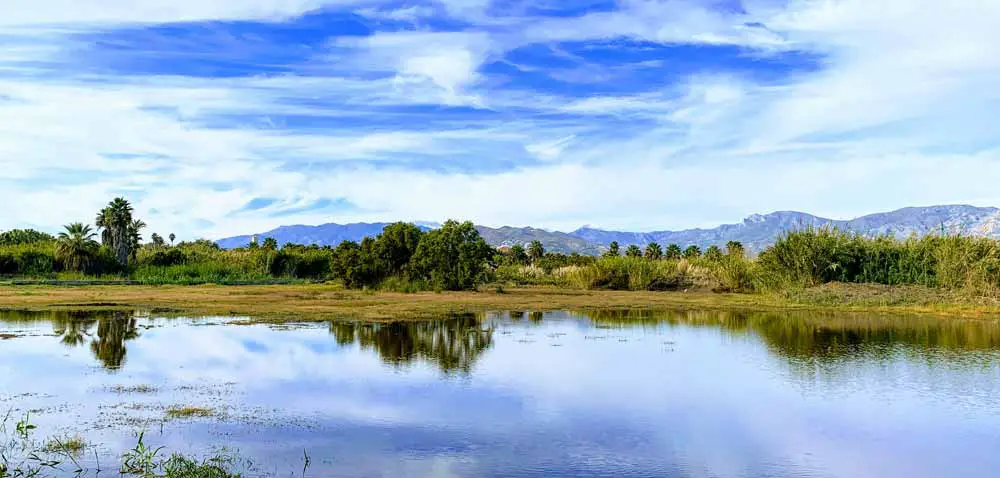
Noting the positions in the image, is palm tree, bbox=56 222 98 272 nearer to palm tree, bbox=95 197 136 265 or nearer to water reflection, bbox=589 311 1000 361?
palm tree, bbox=95 197 136 265

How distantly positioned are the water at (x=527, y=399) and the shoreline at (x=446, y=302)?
8.05 meters

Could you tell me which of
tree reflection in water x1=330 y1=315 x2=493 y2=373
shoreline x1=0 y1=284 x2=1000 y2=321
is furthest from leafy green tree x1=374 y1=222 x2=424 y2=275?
tree reflection in water x1=330 y1=315 x2=493 y2=373

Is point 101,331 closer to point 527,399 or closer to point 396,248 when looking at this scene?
point 527,399

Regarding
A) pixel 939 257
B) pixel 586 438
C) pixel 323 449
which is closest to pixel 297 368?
pixel 323 449

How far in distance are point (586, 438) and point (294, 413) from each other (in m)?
5.03

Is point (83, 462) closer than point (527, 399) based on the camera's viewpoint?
Yes

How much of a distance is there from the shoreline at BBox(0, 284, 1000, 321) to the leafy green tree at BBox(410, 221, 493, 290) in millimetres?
1500

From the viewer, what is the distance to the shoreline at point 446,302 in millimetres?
34250

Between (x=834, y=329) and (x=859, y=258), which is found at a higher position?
(x=859, y=258)

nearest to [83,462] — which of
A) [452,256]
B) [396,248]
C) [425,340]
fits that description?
[425,340]

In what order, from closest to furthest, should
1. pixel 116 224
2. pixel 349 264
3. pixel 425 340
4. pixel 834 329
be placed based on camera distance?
1. pixel 425 340
2. pixel 834 329
3. pixel 349 264
4. pixel 116 224

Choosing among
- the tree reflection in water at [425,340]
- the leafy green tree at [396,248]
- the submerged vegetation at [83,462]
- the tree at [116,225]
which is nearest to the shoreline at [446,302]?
the tree reflection in water at [425,340]

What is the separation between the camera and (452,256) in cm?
4866

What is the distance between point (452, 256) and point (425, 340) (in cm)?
2482
